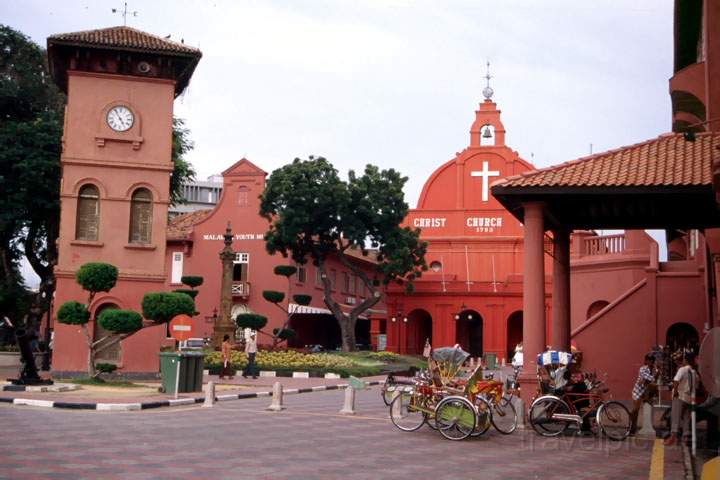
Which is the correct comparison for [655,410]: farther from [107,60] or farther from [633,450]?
[107,60]

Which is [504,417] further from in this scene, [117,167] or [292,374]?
[292,374]

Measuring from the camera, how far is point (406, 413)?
1741 centimetres

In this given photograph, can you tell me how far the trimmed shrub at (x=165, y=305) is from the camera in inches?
930

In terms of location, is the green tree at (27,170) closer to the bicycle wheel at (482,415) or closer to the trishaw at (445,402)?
the trishaw at (445,402)

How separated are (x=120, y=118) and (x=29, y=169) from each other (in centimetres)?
841

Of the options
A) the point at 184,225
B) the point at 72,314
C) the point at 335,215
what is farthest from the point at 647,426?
the point at 184,225

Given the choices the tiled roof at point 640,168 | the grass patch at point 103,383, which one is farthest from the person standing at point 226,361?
the tiled roof at point 640,168

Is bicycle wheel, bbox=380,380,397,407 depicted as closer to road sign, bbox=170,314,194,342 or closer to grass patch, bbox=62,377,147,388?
road sign, bbox=170,314,194,342

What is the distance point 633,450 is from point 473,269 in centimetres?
4025

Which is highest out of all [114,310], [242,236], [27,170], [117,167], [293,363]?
[27,170]

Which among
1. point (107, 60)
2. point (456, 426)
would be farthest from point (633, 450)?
point (107, 60)

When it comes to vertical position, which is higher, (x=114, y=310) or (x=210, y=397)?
(x=114, y=310)

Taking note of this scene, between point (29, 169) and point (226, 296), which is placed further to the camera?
point (226, 296)

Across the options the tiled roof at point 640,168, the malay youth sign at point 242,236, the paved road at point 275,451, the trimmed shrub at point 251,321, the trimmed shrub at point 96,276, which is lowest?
the paved road at point 275,451
